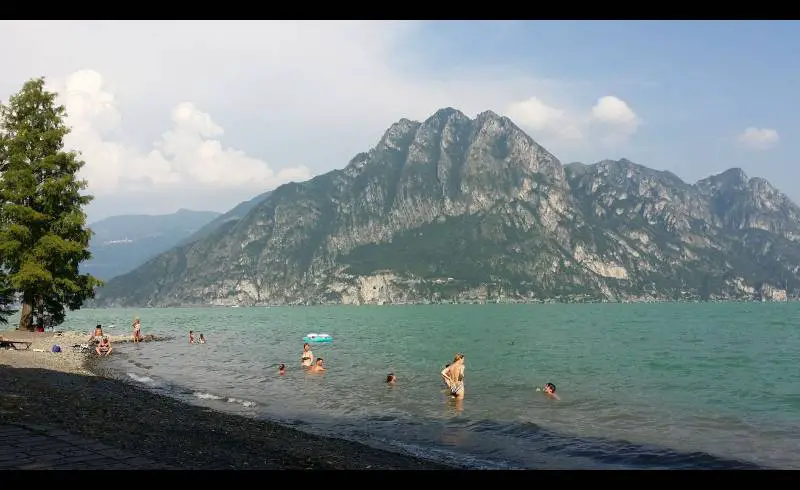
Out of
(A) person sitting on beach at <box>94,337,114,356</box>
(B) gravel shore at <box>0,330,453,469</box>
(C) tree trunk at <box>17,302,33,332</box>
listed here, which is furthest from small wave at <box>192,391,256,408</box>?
(C) tree trunk at <box>17,302,33,332</box>

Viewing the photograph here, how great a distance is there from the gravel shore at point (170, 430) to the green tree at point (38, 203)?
23.0 metres

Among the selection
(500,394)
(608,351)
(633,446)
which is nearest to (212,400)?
(500,394)

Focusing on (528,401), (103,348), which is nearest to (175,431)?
(528,401)

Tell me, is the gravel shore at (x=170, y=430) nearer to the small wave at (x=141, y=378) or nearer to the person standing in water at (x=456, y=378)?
the small wave at (x=141, y=378)

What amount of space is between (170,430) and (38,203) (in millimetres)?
40596

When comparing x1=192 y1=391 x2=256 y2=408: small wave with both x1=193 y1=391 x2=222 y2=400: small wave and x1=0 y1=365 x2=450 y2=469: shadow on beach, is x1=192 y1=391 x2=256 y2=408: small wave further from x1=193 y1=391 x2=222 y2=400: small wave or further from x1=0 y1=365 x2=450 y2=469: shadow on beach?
x1=0 y1=365 x2=450 y2=469: shadow on beach

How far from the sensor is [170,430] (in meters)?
16.0

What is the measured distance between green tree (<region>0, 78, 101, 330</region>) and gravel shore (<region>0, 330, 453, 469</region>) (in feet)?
75.4

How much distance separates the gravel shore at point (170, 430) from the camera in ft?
41.9

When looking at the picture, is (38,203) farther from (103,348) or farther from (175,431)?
(175,431)

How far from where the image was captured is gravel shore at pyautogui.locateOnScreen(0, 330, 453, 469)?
12.8 metres
